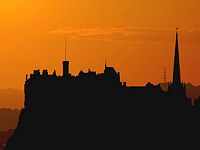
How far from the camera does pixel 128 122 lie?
17175cm

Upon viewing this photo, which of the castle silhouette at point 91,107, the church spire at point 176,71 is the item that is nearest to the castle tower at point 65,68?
the castle silhouette at point 91,107

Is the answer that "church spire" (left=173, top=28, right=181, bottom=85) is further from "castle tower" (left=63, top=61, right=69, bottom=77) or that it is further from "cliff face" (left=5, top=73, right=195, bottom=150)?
"castle tower" (left=63, top=61, right=69, bottom=77)

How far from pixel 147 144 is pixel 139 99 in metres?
9.79

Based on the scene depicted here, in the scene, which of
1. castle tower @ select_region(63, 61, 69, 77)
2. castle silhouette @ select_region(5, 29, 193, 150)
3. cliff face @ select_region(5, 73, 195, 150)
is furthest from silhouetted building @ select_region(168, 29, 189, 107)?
castle tower @ select_region(63, 61, 69, 77)

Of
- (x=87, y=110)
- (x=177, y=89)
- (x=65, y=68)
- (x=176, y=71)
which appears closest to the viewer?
(x=177, y=89)

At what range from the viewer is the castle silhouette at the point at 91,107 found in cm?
17112

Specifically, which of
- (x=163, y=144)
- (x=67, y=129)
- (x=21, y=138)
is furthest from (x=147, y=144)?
(x=21, y=138)

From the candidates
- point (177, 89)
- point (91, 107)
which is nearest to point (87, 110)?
point (91, 107)

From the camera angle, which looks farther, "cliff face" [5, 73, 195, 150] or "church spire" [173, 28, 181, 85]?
"church spire" [173, 28, 181, 85]

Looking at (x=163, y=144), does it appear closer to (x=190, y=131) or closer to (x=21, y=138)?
(x=190, y=131)

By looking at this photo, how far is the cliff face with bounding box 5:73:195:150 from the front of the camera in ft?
561

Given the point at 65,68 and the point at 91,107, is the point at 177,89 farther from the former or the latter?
the point at 65,68

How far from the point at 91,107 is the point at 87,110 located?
940mm

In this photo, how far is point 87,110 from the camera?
570ft
